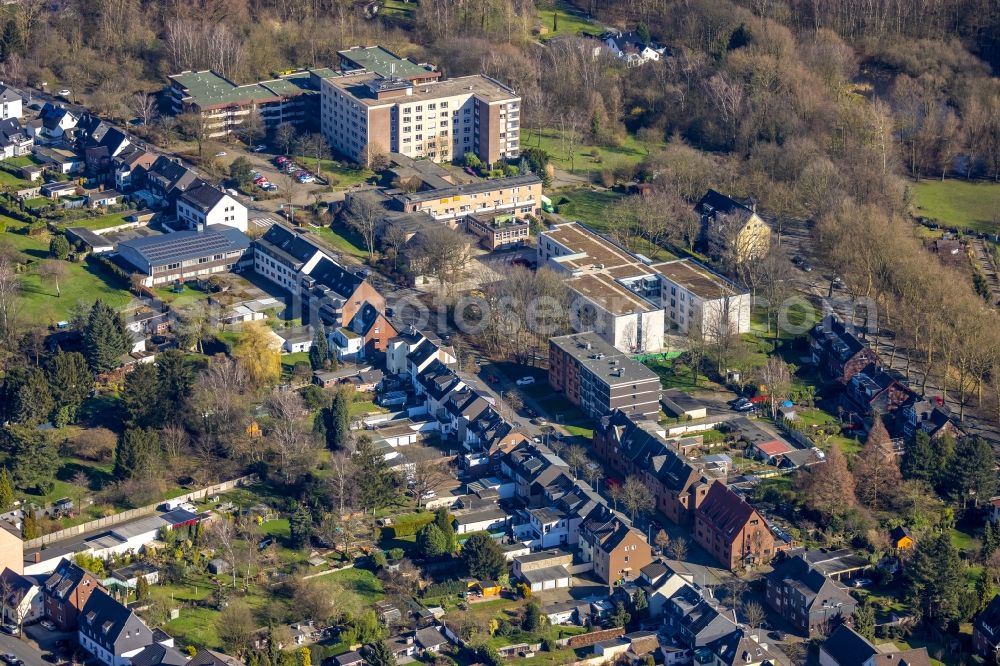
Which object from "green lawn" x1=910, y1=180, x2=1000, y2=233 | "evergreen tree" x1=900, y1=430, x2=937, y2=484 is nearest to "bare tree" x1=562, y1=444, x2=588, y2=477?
"evergreen tree" x1=900, y1=430, x2=937, y2=484

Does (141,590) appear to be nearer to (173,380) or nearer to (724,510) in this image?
(173,380)

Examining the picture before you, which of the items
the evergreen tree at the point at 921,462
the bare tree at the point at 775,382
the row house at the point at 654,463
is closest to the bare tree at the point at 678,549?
the row house at the point at 654,463

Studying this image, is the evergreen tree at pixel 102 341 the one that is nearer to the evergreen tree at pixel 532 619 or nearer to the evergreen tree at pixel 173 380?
the evergreen tree at pixel 173 380

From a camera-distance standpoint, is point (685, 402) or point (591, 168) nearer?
point (685, 402)

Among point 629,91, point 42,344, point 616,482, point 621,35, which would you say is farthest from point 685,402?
point 621,35

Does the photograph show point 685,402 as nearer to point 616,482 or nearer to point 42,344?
point 616,482

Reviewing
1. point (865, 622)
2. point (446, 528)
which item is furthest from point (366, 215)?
point (865, 622)
